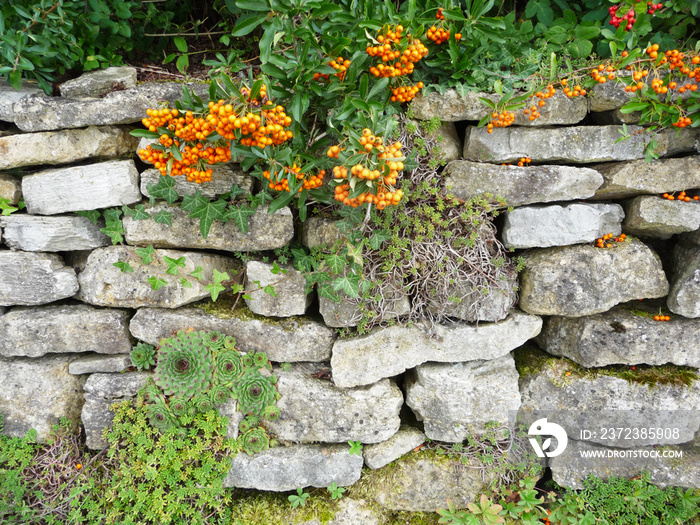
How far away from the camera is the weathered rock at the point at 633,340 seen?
3.01 m

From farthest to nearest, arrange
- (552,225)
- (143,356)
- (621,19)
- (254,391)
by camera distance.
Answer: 1. (143,356)
2. (254,391)
3. (552,225)
4. (621,19)

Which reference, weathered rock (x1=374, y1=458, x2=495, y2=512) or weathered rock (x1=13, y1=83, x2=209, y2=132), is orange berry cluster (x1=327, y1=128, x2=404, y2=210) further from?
weathered rock (x1=374, y1=458, x2=495, y2=512)

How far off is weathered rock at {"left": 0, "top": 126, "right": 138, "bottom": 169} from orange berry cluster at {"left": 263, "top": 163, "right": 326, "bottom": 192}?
1.38 meters

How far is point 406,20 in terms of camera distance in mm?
2453

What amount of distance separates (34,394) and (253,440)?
5.69ft

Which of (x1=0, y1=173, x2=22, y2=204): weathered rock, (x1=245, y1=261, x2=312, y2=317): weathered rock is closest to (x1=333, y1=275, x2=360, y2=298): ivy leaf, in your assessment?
(x1=245, y1=261, x2=312, y2=317): weathered rock

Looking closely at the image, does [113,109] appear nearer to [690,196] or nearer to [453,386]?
[453,386]

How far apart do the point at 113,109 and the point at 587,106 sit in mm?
3253

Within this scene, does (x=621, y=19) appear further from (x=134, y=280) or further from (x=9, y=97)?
(x=9, y=97)

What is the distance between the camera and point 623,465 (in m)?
3.23

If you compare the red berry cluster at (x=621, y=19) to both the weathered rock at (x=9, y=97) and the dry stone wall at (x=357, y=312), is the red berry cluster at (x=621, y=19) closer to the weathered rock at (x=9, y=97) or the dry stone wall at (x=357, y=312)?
the dry stone wall at (x=357, y=312)

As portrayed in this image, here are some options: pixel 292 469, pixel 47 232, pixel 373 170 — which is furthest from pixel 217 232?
pixel 292 469

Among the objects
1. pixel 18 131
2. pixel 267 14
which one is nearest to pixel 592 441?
pixel 267 14

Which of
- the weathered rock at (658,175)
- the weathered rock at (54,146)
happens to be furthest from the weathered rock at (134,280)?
the weathered rock at (658,175)
